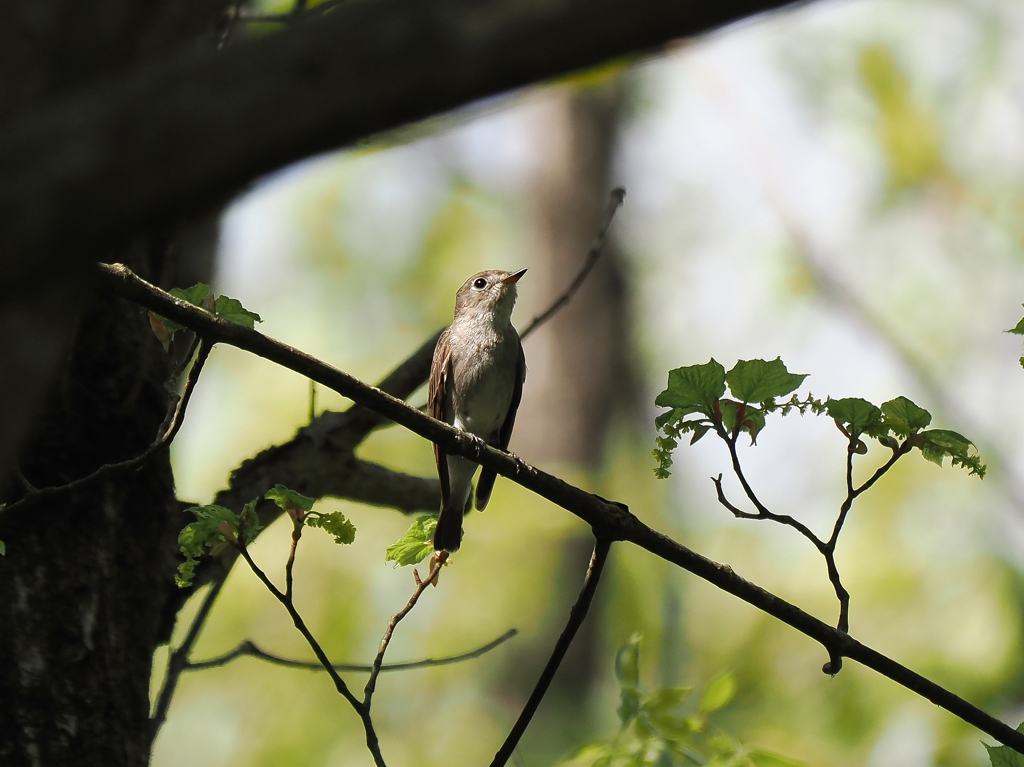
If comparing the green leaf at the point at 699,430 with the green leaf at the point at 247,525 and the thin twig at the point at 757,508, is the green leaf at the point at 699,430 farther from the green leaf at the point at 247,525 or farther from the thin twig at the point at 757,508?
the green leaf at the point at 247,525

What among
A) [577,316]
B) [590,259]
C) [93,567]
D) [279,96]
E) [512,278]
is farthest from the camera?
[577,316]

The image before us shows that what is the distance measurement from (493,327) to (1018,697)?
191 inches

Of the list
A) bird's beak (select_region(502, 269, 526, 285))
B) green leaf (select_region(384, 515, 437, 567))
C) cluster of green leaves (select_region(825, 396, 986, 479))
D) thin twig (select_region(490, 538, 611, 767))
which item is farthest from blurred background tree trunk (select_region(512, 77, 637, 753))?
cluster of green leaves (select_region(825, 396, 986, 479))

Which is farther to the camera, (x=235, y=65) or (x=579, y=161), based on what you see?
(x=579, y=161)

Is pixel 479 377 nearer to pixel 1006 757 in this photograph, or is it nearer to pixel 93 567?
pixel 93 567

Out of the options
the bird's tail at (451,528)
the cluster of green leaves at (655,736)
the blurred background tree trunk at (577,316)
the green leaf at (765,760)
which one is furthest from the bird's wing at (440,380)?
the blurred background tree trunk at (577,316)

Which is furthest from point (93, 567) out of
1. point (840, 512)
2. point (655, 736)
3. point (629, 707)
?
point (840, 512)

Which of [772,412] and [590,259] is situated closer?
[772,412]

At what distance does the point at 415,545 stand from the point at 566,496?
0.46m

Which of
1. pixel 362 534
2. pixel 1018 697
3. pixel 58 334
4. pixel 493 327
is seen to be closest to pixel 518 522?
pixel 362 534

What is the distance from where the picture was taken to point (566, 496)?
8.57 feet

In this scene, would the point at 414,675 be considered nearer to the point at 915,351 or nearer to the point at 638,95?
the point at 915,351

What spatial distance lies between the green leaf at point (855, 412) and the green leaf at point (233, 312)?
4.75 ft

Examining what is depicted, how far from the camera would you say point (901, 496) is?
30.2 feet
